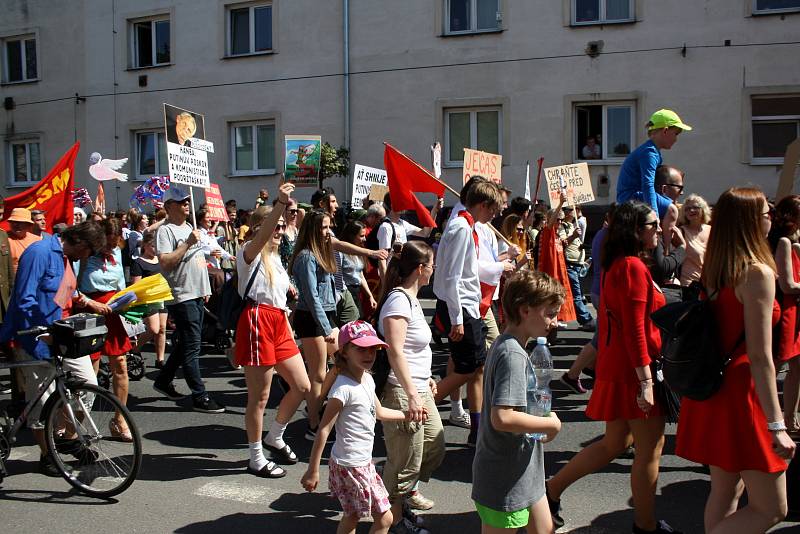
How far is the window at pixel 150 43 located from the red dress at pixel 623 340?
19172 mm

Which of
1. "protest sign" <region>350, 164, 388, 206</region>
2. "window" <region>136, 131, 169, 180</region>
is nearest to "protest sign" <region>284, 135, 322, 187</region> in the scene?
"protest sign" <region>350, 164, 388, 206</region>

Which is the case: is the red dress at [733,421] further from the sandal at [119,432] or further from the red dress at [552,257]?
the red dress at [552,257]

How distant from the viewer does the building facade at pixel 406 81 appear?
53.9 feet

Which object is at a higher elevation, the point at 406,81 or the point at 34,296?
the point at 406,81

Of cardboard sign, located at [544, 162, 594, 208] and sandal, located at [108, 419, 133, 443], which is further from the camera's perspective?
cardboard sign, located at [544, 162, 594, 208]

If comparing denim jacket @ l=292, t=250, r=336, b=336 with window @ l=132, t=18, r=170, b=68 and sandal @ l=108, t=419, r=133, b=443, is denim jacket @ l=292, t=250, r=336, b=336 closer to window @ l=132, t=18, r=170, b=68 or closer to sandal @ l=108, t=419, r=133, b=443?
sandal @ l=108, t=419, r=133, b=443

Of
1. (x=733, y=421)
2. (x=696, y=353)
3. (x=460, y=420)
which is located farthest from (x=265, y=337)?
(x=733, y=421)

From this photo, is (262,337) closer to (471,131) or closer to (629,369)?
(629,369)

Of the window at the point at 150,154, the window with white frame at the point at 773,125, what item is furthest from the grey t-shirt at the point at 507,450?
the window at the point at 150,154

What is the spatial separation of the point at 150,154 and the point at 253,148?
3.36 metres

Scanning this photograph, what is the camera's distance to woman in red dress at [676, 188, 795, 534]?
3195mm

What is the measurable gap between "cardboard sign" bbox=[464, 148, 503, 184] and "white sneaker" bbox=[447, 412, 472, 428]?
14.0 feet

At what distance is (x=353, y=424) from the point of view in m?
3.97

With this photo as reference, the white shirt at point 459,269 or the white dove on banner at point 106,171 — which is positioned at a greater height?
the white dove on banner at point 106,171
